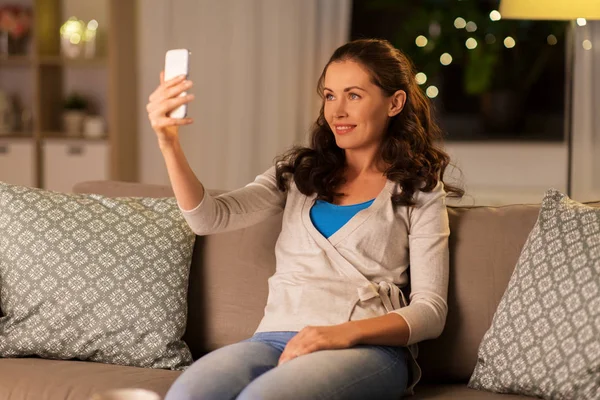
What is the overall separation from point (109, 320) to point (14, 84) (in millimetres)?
3305

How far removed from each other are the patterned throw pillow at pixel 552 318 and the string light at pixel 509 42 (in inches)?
116

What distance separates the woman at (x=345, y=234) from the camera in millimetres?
1776

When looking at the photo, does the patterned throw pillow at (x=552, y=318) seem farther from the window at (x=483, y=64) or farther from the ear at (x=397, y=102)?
the window at (x=483, y=64)

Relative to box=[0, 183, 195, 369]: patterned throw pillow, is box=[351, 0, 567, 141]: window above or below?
above

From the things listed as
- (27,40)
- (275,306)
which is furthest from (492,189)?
(275,306)

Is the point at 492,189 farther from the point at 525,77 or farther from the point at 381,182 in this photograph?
the point at 381,182

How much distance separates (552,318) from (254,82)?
10.4ft

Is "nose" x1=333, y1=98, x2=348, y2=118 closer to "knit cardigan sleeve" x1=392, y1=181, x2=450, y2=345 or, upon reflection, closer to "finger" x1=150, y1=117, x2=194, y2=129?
"knit cardigan sleeve" x1=392, y1=181, x2=450, y2=345

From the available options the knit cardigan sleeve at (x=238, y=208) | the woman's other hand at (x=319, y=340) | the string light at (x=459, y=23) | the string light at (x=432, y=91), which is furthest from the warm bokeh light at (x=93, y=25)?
the woman's other hand at (x=319, y=340)

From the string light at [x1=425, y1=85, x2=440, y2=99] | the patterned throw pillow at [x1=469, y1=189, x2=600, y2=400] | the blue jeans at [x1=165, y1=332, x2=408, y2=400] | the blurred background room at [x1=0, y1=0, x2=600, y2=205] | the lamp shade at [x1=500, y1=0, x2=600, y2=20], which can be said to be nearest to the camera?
the blue jeans at [x1=165, y1=332, x2=408, y2=400]

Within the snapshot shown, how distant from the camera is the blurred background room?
473 cm

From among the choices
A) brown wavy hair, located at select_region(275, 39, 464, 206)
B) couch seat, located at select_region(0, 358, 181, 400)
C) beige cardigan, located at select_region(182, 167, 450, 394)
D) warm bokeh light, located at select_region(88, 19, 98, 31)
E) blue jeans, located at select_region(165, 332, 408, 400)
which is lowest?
couch seat, located at select_region(0, 358, 181, 400)

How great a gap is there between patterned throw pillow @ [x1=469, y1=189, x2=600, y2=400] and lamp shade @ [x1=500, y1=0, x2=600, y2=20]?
1356mm

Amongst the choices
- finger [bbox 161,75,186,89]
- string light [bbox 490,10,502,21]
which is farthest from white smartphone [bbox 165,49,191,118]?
string light [bbox 490,10,502,21]
